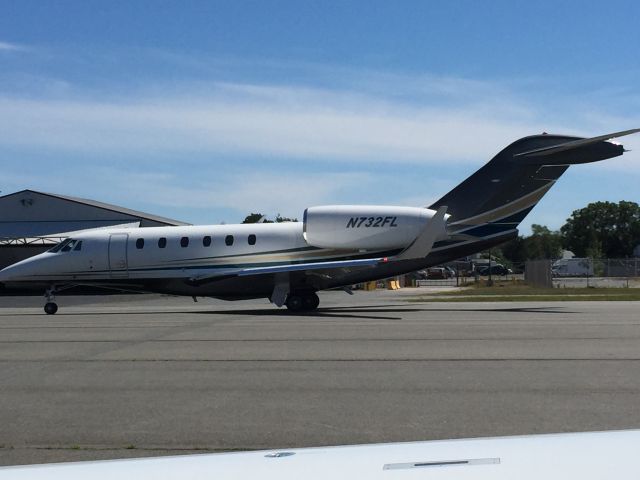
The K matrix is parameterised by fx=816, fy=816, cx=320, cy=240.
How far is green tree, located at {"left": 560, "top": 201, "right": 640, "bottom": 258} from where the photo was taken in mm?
141375

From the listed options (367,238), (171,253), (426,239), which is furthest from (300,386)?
(171,253)

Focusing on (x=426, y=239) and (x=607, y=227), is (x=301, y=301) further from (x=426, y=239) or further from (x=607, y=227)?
(x=607, y=227)

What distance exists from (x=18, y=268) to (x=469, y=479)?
26.1 m

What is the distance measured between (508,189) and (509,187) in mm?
71

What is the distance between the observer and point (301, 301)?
24406 millimetres

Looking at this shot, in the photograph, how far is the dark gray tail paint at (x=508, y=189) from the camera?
24078mm

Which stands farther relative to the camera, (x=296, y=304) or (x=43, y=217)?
(x=43, y=217)

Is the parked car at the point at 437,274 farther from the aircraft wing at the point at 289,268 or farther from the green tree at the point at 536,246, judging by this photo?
the aircraft wing at the point at 289,268

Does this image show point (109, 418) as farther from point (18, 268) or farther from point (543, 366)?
point (18, 268)

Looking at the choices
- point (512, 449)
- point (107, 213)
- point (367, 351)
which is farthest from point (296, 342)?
point (107, 213)

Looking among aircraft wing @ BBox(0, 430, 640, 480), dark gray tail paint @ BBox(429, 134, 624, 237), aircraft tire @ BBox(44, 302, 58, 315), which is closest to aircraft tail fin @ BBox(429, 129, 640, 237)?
dark gray tail paint @ BBox(429, 134, 624, 237)

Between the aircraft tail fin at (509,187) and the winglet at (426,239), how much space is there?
4.21 ft

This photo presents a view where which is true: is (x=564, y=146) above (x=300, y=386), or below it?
above

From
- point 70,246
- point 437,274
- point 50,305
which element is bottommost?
point 50,305
